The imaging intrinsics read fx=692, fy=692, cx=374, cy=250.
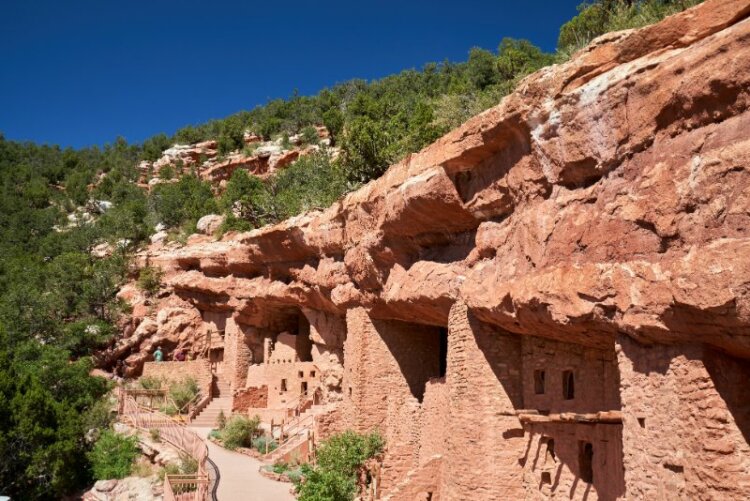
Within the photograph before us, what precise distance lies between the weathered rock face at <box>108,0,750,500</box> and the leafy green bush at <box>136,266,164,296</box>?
16978mm

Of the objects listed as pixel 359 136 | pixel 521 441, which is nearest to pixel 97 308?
pixel 359 136

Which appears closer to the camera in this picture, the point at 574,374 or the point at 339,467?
the point at 574,374

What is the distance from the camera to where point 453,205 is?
13.9 metres

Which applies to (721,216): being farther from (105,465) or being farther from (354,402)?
(105,465)

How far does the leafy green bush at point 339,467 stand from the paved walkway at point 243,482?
3.33 ft

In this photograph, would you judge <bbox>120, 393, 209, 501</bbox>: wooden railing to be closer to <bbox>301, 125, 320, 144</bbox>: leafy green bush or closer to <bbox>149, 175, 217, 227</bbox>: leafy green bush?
<bbox>149, 175, 217, 227</bbox>: leafy green bush

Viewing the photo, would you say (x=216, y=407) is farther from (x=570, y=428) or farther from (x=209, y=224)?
(x=570, y=428)

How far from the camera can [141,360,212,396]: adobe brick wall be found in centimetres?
2825

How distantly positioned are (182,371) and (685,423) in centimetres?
2420

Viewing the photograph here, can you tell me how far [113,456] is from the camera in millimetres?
22781

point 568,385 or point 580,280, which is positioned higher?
point 580,280

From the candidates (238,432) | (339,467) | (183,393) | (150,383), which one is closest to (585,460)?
(339,467)

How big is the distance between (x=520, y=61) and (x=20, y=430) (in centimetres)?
2725

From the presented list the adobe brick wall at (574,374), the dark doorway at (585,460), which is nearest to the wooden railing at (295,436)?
the adobe brick wall at (574,374)
